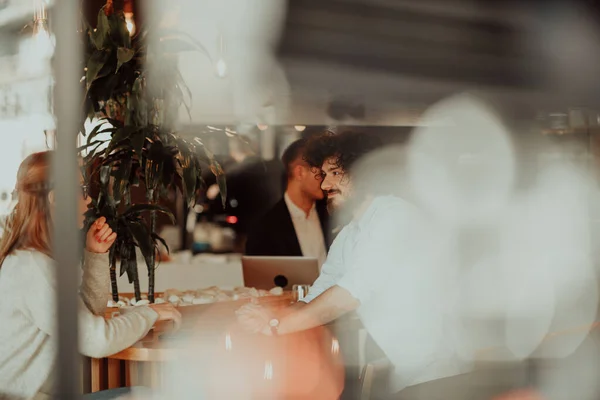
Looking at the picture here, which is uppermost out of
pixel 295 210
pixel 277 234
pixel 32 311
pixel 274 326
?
pixel 295 210

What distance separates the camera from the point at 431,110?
593 cm

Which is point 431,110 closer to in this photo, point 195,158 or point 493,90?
point 493,90

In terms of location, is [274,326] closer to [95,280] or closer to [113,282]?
[95,280]

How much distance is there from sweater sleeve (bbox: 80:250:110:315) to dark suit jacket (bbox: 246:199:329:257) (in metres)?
2.53

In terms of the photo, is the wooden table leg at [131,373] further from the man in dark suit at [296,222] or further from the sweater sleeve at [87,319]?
the man in dark suit at [296,222]

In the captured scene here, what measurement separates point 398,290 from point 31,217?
1528 mm

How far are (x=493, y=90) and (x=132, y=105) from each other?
11.8 feet

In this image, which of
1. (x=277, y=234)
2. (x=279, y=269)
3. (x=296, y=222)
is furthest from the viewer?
(x=277, y=234)

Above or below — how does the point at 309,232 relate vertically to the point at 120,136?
below

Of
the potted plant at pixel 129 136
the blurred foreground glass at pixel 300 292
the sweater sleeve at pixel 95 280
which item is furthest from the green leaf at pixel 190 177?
the blurred foreground glass at pixel 300 292

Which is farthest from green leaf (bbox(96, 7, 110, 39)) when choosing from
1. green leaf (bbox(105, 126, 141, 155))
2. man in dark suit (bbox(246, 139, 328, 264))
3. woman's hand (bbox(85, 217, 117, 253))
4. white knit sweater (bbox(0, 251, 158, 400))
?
man in dark suit (bbox(246, 139, 328, 264))

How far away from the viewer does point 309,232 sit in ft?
17.8

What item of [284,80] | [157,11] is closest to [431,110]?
[284,80]

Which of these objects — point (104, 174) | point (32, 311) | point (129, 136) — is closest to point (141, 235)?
point (104, 174)
